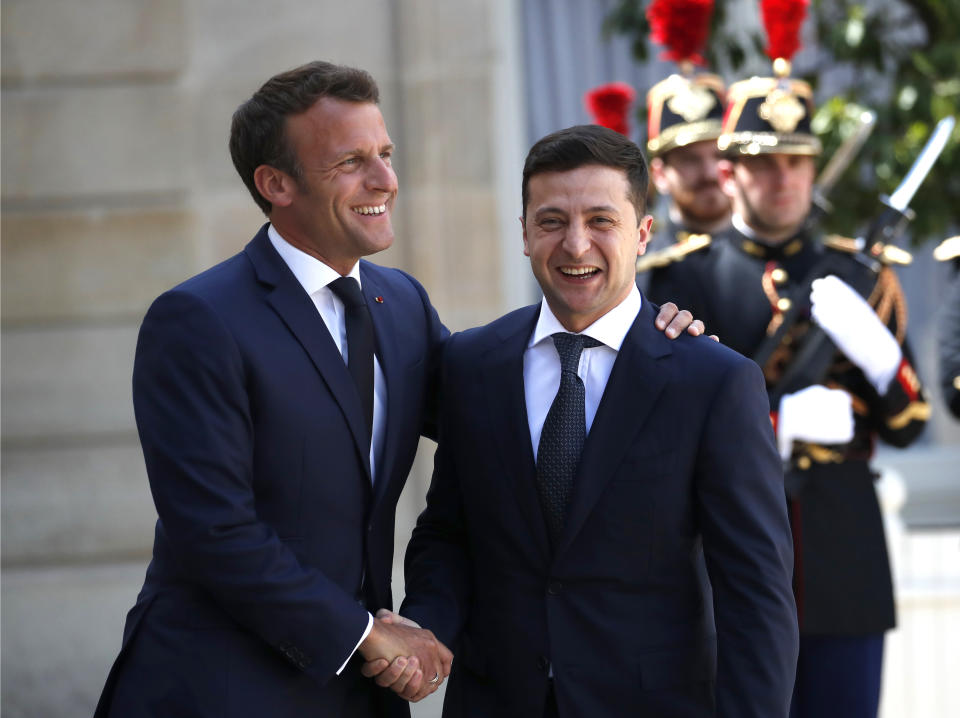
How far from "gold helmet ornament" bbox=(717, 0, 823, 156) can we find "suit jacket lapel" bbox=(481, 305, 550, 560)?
1516 millimetres

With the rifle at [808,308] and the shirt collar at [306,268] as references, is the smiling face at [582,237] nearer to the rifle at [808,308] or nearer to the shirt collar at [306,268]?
the shirt collar at [306,268]

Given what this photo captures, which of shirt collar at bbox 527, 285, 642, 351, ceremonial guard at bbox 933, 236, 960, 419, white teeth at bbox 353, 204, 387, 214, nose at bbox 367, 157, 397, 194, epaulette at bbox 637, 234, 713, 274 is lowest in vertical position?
ceremonial guard at bbox 933, 236, 960, 419

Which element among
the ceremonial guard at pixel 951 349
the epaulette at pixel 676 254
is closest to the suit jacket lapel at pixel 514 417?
the epaulette at pixel 676 254

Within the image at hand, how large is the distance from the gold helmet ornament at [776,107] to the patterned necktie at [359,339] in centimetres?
162

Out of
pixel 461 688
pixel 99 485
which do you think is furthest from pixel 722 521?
pixel 99 485

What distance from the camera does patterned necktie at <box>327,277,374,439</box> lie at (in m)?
2.43

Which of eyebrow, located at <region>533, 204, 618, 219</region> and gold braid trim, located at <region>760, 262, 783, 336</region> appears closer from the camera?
eyebrow, located at <region>533, 204, 618, 219</region>

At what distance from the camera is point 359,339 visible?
2459 mm

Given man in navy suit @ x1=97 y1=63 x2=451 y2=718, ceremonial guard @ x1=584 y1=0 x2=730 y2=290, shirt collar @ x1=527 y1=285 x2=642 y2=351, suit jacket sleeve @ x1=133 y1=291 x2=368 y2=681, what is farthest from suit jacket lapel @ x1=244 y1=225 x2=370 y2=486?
ceremonial guard @ x1=584 y1=0 x2=730 y2=290

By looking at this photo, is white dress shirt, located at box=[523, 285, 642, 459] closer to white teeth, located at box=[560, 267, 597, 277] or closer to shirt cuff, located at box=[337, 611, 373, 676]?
white teeth, located at box=[560, 267, 597, 277]

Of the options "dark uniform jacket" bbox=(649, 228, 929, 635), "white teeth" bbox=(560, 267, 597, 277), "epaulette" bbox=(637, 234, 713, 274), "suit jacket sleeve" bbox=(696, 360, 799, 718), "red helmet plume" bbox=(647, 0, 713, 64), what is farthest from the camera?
"red helmet plume" bbox=(647, 0, 713, 64)

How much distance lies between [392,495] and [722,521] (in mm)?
654

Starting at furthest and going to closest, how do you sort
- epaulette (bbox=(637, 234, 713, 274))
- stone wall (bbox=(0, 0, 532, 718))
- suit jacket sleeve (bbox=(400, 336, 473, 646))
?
stone wall (bbox=(0, 0, 532, 718))
epaulette (bbox=(637, 234, 713, 274))
suit jacket sleeve (bbox=(400, 336, 473, 646))

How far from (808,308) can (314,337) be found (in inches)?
69.8
